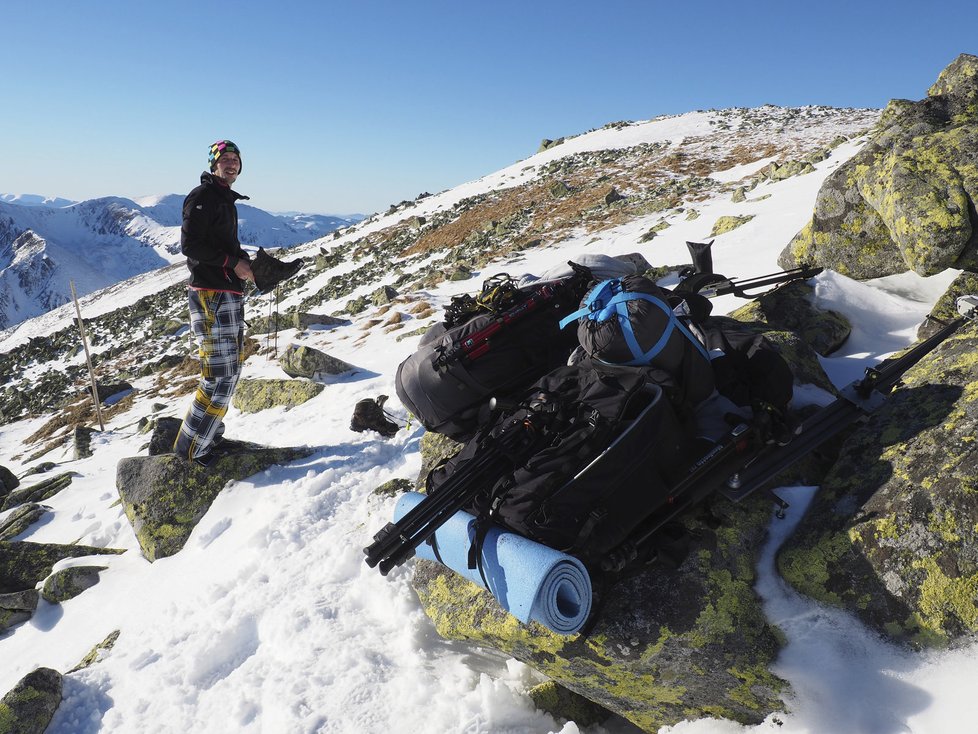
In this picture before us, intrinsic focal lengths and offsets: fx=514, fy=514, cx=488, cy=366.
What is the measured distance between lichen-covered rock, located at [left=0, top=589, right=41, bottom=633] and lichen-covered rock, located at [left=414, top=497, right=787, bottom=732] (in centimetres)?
481

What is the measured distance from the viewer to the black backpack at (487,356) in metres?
4.09

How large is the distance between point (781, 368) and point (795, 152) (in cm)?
2993

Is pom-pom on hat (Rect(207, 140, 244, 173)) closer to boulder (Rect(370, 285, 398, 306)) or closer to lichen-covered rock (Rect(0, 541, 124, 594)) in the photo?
lichen-covered rock (Rect(0, 541, 124, 594))

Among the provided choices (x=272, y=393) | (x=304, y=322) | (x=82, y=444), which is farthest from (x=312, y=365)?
(x=304, y=322)

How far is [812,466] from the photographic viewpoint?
11.2 feet

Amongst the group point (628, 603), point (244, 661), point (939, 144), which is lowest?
point (244, 661)

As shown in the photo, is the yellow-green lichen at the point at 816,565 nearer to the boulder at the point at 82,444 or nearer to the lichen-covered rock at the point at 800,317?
the lichen-covered rock at the point at 800,317

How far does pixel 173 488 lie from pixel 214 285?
7.62 ft

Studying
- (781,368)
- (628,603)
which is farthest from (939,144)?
(628,603)

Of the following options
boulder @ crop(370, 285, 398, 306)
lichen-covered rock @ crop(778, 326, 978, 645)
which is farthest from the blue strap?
boulder @ crop(370, 285, 398, 306)

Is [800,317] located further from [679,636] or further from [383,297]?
[383,297]

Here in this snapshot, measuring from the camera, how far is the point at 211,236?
5594 millimetres

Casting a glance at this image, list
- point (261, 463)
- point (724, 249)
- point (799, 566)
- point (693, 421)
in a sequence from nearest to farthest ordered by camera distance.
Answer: point (799, 566) < point (693, 421) < point (261, 463) < point (724, 249)

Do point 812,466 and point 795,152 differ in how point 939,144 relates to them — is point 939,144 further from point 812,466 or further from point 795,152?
point 795,152
